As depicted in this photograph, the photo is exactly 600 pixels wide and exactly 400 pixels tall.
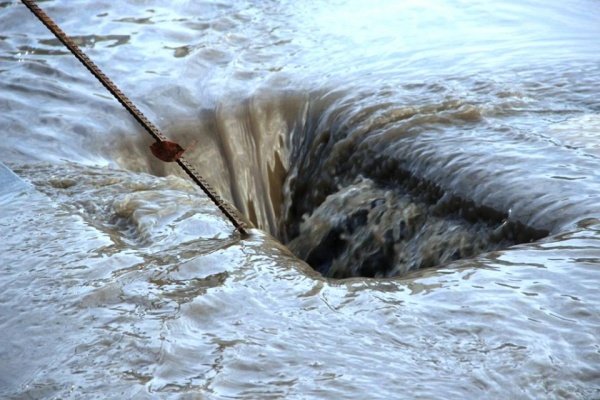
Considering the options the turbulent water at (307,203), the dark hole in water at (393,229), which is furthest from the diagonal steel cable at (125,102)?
the dark hole in water at (393,229)

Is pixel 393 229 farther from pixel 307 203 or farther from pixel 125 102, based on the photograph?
pixel 125 102

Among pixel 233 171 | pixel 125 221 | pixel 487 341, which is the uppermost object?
pixel 487 341

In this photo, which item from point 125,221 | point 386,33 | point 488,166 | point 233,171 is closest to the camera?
point 125,221

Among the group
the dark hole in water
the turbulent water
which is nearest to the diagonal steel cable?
the turbulent water

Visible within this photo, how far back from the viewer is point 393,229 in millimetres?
4059

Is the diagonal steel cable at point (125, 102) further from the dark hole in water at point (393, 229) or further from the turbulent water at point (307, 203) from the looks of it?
the dark hole in water at point (393, 229)

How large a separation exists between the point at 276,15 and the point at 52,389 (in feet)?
14.9

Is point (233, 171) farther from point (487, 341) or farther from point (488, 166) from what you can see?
point (487, 341)

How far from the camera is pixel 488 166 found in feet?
13.0

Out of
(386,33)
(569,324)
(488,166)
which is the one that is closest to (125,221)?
(488,166)

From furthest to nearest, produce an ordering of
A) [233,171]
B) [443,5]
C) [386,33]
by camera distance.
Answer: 1. [443,5]
2. [386,33]
3. [233,171]

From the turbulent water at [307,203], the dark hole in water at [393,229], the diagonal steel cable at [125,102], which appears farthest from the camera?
the dark hole in water at [393,229]

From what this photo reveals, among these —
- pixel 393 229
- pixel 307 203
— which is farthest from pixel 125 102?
pixel 307 203

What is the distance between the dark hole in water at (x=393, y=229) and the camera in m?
3.68
